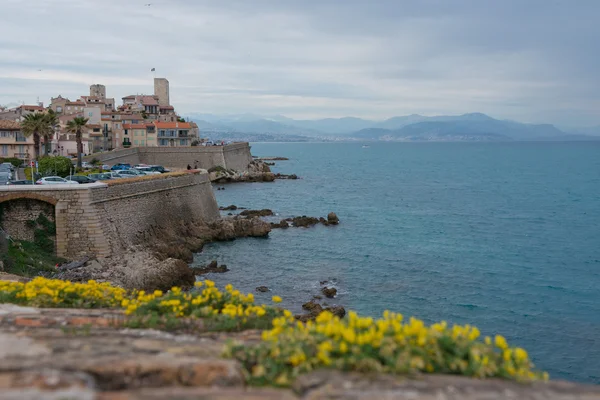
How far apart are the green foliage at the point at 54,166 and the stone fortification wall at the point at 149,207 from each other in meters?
11.9

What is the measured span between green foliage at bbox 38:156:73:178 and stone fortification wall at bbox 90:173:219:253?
39.2 feet

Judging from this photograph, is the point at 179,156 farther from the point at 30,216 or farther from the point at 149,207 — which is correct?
the point at 30,216

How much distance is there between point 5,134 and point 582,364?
187 ft

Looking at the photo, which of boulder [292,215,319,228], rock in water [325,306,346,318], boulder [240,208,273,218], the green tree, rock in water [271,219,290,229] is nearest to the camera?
rock in water [325,306,346,318]

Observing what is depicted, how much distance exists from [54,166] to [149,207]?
606 inches

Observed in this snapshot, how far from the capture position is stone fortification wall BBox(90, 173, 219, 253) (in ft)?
106

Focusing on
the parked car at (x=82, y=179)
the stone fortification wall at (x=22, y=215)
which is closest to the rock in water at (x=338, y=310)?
the stone fortification wall at (x=22, y=215)

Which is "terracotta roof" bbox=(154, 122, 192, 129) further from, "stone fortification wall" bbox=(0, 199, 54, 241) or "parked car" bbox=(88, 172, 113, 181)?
"stone fortification wall" bbox=(0, 199, 54, 241)

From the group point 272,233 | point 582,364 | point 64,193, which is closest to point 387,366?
point 582,364

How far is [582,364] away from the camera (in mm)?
22359

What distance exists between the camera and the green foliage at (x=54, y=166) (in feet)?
157

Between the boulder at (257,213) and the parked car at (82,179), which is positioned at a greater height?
the parked car at (82,179)

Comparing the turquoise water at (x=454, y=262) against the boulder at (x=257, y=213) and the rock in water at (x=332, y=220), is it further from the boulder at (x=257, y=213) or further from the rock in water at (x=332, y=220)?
the boulder at (x=257, y=213)

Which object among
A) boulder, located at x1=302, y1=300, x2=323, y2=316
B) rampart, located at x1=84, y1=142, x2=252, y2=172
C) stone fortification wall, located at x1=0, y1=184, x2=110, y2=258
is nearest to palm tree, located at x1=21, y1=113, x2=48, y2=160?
rampart, located at x1=84, y1=142, x2=252, y2=172
